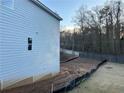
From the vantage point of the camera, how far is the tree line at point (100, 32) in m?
30.5

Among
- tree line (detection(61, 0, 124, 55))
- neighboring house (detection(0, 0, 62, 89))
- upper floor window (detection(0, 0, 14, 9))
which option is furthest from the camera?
tree line (detection(61, 0, 124, 55))

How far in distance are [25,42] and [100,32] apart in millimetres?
25495

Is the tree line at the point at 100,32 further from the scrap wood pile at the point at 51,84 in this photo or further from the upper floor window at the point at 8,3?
the upper floor window at the point at 8,3

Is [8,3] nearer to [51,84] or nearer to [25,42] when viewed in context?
[25,42]

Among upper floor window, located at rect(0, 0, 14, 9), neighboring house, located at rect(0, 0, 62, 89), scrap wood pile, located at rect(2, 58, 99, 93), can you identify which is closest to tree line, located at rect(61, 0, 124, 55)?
scrap wood pile, located at rect(2, 58, 99, 93)

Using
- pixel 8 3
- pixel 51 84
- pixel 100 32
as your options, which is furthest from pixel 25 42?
pixel 100 32

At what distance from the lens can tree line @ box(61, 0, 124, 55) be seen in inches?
1202

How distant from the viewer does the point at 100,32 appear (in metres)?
33.0

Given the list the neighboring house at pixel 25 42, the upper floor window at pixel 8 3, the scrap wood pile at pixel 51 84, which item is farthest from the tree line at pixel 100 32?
the upper floor window at pixel 8 3

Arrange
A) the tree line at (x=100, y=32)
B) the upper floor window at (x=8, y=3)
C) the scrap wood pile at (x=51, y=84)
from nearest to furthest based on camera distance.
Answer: the upper floor window at (x=8, y=3), the scrap wood pile at (x=51, y=84), the tree line at (x=100, y=32)

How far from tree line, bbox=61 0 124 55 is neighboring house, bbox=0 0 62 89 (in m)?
19.3

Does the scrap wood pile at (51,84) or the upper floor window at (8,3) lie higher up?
the upper floor window at (8,3)

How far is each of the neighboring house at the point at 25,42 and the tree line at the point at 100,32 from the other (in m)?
19.3

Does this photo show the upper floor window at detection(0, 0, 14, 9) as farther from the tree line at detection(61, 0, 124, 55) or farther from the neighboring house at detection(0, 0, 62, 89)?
the tree line at detection(61, 0, 124, 55)
